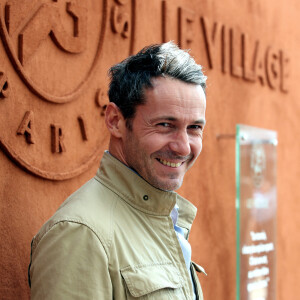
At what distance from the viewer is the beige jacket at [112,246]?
1654 millimetres

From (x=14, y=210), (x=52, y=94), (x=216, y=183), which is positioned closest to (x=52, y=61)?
(x=52, y=94)

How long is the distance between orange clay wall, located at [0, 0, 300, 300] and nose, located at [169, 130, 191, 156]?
0.86 m

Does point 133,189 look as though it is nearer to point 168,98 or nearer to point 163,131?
point 163,131

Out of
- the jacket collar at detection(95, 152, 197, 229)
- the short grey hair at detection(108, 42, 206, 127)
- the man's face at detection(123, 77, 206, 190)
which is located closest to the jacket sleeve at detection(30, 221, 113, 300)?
the jacket collar at detection(95, 152, 197, 229)

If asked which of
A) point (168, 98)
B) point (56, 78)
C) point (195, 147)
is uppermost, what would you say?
point (56, 78)

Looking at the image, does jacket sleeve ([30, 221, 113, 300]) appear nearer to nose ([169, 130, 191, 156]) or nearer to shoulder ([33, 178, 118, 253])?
shoulder ([33, 178, 118, 253])

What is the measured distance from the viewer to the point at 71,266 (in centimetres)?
165

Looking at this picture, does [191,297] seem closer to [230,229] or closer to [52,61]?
[52,61]

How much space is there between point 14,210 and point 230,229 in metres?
2.07

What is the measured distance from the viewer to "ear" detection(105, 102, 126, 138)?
1.98 meters

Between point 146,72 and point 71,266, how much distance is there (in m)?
0.68

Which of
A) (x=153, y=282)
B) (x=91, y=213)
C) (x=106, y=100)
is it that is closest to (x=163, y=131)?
(x=91, y=213)

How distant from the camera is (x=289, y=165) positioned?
498cm

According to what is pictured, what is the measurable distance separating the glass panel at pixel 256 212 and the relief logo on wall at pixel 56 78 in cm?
126
